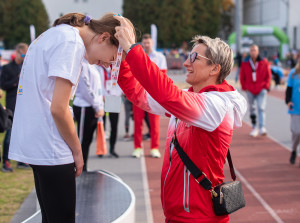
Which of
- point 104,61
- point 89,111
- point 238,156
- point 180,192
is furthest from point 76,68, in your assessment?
point 238,156

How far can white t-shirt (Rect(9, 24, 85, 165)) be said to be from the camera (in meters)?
2.27

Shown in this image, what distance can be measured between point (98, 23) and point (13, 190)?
4.46m

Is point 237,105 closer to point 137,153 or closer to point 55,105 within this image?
point 55,105

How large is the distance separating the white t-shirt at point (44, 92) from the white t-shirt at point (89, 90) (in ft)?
12.3

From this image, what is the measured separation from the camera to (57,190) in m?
2.40

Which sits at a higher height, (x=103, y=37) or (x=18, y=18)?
(x=103, y=37)

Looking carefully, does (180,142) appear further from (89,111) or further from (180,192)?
(89,111)

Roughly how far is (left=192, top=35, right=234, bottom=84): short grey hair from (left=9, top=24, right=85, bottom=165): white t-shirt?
717 millimetres

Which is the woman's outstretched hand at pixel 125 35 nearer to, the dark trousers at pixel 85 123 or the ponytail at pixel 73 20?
the ponytail at pixel 73 20

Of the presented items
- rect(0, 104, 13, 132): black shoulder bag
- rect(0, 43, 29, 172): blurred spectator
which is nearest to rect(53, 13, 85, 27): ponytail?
rect(0, 104, 13, 132): black shoulder bag

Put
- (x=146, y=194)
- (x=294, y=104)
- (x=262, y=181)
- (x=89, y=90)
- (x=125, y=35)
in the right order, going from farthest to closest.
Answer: (x=294, y=104), (x=262, y=181), (x=89, y=90), (x=146, y=194), (x=125, y=35)

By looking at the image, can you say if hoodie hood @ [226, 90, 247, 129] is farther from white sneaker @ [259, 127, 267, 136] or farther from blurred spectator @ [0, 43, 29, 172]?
white sneaker @ [259, 127, 267, 136]

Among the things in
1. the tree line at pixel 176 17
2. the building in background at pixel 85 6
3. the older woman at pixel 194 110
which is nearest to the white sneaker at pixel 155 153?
the older woman at pixel 194 110

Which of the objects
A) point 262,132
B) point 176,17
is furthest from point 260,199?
point 176,17
